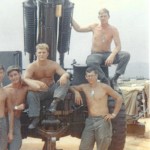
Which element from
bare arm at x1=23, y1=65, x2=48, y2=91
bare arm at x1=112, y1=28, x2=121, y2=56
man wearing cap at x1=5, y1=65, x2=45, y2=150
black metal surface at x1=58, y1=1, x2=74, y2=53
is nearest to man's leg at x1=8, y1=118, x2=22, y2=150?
man wearing cap at x1=5, y1=65, x2=45, y2=150

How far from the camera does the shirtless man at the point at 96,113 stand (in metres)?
4.00

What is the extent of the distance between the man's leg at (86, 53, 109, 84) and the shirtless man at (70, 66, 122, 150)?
1.08ft

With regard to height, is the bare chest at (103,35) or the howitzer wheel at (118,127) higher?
the bare chest at (103,35)

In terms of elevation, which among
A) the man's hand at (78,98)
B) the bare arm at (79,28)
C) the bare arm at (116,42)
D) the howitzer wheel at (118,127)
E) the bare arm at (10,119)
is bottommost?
the howitzer wheel at (118,127)

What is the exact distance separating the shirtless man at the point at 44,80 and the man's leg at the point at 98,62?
55 cm

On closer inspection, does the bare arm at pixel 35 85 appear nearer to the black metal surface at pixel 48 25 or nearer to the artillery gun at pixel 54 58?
the artillery gun at pixel 54 58

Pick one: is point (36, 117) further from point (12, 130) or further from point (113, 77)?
point (113, 77)

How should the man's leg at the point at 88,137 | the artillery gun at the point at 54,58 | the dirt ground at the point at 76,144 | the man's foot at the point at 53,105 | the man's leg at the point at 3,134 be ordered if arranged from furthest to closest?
the dirt ground at the point at 76,144, the artillery gun at the point at 54,58, the man's leg at the point at 88,137, the man's foot at the point at 53,105, the man's leg at the point at 3,134

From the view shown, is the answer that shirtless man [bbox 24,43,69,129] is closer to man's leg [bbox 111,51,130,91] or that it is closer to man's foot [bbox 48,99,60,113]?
man's foot [bbox 48,99,60,113]

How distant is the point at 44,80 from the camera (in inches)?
166

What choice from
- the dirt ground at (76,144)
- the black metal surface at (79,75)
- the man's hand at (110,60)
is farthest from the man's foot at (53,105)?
the dirt ground at (76,144)

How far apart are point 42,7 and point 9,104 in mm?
1205

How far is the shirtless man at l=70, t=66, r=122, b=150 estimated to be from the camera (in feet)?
13.1

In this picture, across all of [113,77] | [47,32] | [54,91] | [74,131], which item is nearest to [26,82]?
[54,91]
